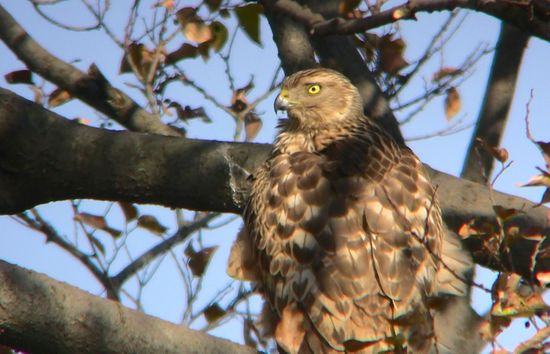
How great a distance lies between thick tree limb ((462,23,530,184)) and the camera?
17.1 ft

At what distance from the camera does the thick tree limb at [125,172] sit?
4.31m

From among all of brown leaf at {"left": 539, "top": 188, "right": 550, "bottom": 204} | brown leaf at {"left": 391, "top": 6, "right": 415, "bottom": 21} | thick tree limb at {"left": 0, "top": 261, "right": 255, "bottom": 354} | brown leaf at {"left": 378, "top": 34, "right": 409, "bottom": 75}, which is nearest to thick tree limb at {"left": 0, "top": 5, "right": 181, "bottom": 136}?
brown leaf at {"left": 378, "top": 34, "right": 409, "bottom": 75}

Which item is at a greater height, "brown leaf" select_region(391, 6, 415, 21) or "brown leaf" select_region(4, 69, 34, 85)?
"brown leaf" select_region(4, 69, 34, 85)

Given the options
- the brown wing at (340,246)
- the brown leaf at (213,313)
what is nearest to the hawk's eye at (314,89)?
the brown wing at (340,246)

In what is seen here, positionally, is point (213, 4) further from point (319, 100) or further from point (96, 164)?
point (96, 164)

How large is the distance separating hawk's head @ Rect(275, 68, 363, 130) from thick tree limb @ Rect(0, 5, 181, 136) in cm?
71

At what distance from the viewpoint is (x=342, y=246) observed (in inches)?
166

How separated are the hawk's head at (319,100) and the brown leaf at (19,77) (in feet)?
4.49

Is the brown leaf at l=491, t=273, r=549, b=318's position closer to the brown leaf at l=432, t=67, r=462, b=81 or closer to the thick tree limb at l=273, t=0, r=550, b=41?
the thick tree limb at l=273, t=0, r=550, b=41

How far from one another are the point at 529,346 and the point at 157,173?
7.93 ft

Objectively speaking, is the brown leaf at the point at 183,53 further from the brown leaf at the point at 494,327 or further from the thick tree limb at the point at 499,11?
the brown leaf at the point at 494,327

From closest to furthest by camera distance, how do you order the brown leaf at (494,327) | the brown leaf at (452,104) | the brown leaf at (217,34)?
the brown leaf at (494,327)
the brown leaf at (217,34)
the brown leaf at (452,104)

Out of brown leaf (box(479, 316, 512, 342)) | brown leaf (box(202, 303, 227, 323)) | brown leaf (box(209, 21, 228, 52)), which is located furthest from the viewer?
brown leaf (box(209, 21, 228, 52))

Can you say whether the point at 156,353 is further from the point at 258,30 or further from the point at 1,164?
the point at 258,30
